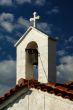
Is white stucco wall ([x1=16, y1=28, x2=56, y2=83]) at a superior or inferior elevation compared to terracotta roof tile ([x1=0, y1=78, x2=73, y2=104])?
superior

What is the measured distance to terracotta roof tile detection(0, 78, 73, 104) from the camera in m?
15.5

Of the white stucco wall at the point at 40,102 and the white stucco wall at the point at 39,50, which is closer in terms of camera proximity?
the white stucco wall at the point at 40,102

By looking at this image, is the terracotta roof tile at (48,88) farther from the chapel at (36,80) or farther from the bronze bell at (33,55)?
the bronze bell at (33,55)

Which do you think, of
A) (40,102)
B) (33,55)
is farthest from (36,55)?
(40,102)

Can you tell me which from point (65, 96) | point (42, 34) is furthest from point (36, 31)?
point (65, 96)

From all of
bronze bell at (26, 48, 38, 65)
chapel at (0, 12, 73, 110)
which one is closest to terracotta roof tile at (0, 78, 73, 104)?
chapel at (0, 12, 73, 110)

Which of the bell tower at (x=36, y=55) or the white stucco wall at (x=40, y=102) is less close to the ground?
the bell tower at (x=36, y=55)

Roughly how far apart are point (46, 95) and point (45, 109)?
444 millimetres

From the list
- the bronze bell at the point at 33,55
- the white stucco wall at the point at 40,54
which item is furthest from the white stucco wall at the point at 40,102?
the bronze bell at the point at 33,55

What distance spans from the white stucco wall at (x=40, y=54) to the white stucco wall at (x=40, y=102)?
34.7 inches

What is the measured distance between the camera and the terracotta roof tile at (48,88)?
1554 cm

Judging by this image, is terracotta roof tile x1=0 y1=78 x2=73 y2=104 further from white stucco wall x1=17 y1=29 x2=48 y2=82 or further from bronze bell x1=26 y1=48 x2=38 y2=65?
bronze bell x1=26 y1=48 x2=38 y2=65

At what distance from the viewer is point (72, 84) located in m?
17.5

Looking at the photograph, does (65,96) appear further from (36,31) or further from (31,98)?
(36,31)
